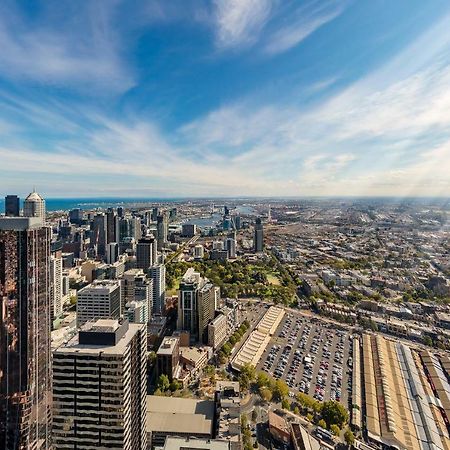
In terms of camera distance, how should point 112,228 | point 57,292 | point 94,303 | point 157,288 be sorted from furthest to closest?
point 112,228 < point 157,288 < point 57,292 < point 94,303

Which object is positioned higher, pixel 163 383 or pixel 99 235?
pixel 99 235

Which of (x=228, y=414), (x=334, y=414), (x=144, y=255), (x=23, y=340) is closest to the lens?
(x=23, y=340)

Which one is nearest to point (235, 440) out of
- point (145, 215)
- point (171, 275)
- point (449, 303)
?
point (449, 303)

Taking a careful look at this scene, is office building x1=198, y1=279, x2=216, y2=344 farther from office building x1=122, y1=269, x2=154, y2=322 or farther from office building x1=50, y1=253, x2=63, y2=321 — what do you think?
office building x1=50, y1=253, x2=63, y2=321

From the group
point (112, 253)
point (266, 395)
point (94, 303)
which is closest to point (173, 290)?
point (112, 253)

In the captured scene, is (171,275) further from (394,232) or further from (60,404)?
(394,232)

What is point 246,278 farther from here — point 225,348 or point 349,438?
point 349,438

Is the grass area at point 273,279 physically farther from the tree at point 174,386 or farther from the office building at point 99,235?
the office building at point 99,235
